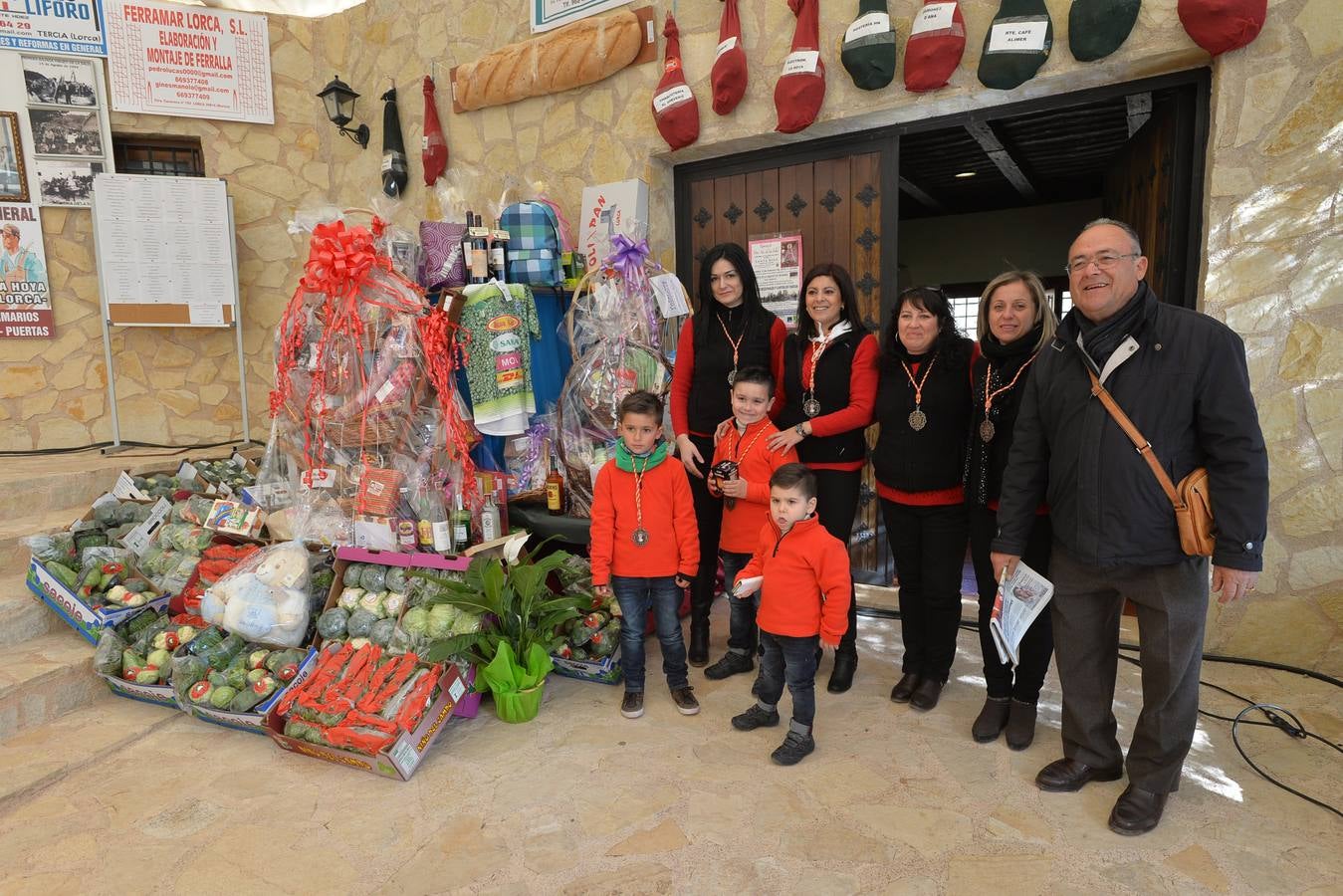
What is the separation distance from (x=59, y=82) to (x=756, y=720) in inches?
222

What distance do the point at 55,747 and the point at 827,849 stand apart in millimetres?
2481

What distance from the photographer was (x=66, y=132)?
4754 mm

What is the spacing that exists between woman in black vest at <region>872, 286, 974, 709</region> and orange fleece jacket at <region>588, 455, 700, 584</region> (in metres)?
0.70

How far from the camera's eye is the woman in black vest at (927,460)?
8.01 feet

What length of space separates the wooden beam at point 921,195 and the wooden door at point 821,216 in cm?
265

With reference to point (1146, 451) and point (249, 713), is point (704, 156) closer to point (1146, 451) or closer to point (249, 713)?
point (1146, 451)

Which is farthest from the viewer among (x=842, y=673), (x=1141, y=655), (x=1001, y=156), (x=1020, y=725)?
(x=1001, y=156)

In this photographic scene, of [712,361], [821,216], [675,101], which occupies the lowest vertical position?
[712,361]

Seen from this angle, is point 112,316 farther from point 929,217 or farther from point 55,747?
point 929,217

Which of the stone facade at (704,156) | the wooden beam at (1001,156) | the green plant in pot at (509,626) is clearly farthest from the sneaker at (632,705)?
the wooden beam at (1001,156)

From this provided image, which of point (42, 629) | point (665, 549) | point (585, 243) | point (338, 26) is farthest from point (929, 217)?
point (42, 629)

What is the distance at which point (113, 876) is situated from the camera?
1.89 meters

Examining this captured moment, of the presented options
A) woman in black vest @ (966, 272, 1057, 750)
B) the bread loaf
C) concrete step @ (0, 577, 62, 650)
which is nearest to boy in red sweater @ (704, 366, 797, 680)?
woman in black vest @ (966, 272, 1057, 750)

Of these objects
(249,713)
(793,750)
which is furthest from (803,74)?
(249,713)
